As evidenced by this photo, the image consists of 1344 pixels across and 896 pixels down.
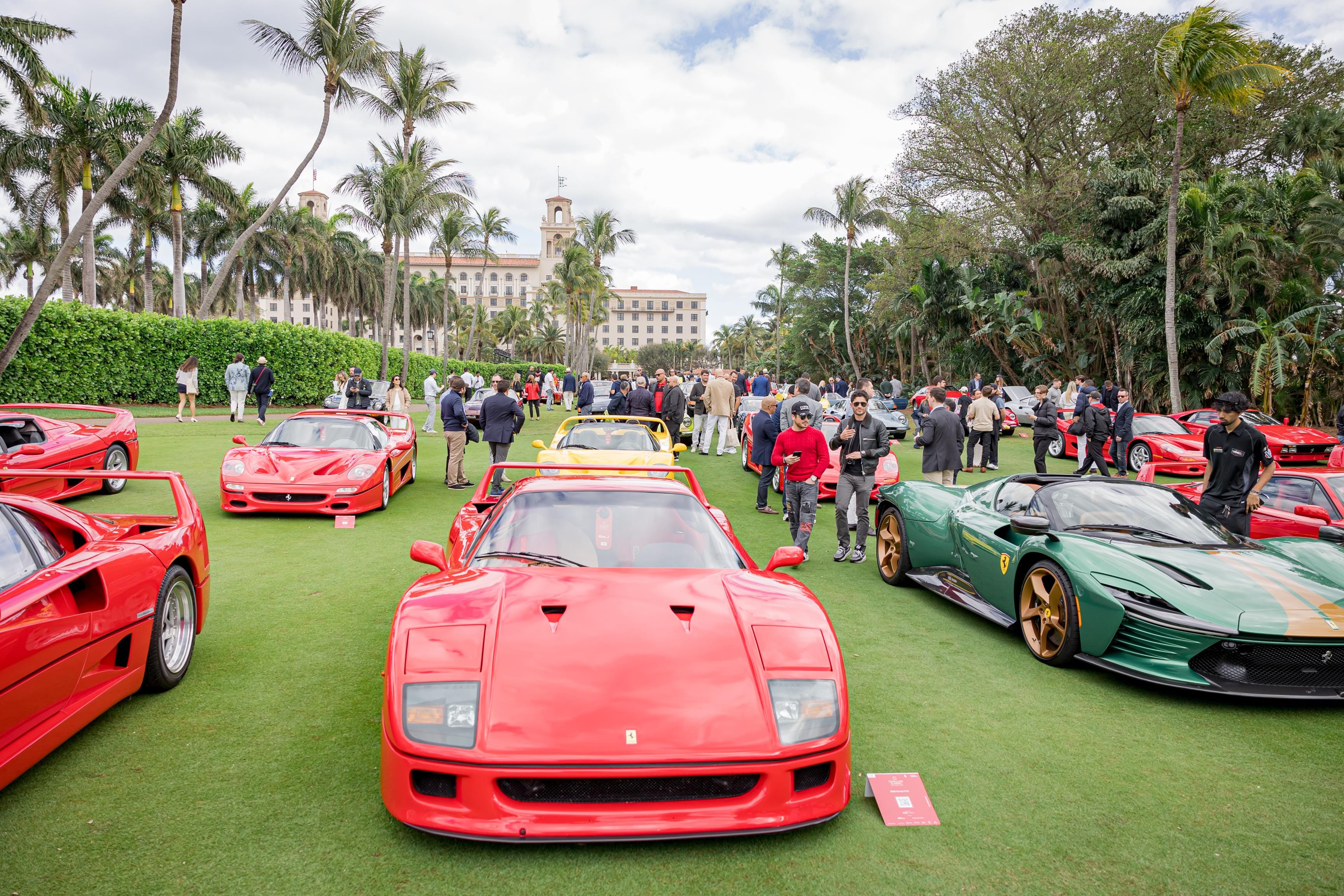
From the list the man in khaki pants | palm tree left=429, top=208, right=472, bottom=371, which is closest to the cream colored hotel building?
palm tree left=429, top=208, right=472, bottom=371

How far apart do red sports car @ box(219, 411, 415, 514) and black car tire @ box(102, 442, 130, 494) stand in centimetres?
138

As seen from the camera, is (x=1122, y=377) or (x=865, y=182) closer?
(x=1122, y=377)

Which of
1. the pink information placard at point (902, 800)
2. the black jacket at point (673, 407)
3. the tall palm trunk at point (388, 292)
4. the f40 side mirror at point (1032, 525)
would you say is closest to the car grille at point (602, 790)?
the pink information placard at point (902, 800)

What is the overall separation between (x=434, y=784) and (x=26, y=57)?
87.8 ft

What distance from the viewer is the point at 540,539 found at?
12.1 feet

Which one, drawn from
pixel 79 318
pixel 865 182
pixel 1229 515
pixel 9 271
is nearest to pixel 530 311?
pixel 9 271

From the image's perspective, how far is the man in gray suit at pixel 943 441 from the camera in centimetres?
983

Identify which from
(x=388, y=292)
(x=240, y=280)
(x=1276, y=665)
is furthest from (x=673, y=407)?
(x=240, y=280)

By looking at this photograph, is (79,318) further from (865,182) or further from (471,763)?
(865,182)

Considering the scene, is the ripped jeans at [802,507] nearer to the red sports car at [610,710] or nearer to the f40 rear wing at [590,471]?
the f40 rear wing at [590,471]

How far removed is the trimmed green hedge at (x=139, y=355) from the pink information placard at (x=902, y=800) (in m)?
23.0

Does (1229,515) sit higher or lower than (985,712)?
higher

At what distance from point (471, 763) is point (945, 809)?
1.83 meters

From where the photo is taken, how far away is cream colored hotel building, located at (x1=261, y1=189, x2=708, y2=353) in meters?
114
